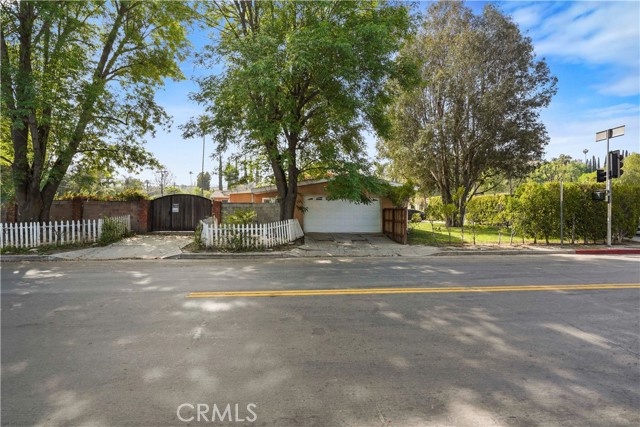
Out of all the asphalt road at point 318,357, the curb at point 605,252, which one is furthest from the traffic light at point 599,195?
the asphalt road at point 318,357

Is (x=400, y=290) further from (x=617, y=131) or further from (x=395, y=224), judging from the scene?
(x=617, y=131)

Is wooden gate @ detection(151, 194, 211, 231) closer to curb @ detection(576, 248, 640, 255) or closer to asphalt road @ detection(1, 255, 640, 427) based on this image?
asphalt road @ detection(1, 255, 640, 427)

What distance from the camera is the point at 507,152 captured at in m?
22.7

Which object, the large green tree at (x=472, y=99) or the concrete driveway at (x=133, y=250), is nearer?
the concrete driveway at (x=133, y=250)

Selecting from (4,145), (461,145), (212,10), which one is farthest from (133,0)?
(461,145)

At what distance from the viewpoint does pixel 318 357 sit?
353cm

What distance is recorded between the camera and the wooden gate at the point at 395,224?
15.1 m

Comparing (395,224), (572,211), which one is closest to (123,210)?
(395,224)

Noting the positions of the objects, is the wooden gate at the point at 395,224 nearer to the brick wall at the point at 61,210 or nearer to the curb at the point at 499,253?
the curb at the point at 499,253

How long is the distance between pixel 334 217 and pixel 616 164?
12.3 meters

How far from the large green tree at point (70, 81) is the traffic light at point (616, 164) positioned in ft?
63.4

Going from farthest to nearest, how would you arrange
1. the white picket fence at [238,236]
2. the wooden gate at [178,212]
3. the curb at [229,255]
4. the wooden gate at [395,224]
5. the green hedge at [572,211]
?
the wooden gate at [178,212]
the wooden gate at [395,224]
the green hedge at [572,211]
the white picket fence at [238,236]
the curb at [229,255]

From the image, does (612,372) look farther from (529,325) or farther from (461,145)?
(461,145)

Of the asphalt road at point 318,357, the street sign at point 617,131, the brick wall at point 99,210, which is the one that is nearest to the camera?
the asphalt road at point 318,357
